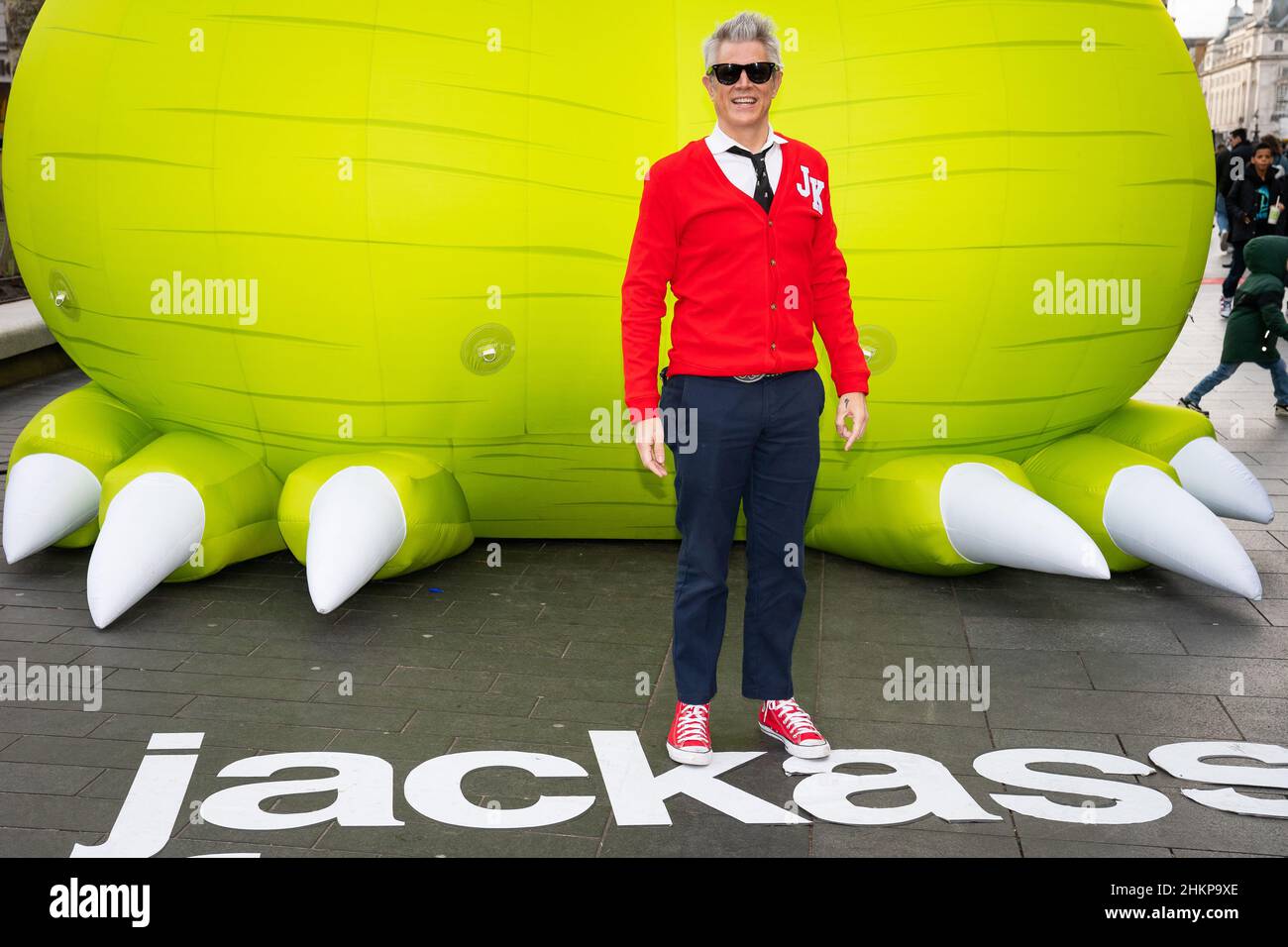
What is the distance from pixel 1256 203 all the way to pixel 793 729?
34.8 ft

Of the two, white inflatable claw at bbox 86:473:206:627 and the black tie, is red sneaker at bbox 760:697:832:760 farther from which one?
white inflatable claw at bbox 86:473:206:627

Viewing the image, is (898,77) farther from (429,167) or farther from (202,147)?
(202,147)

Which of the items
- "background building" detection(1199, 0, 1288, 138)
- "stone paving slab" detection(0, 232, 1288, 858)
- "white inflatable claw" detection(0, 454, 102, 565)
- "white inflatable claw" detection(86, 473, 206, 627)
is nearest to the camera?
"stone paving slab" detection(0, 232, 1288, 858)

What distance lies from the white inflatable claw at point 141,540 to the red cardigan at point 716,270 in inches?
80.2

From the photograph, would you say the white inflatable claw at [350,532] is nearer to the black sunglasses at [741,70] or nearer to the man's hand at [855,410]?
the man's hand at [855,410]

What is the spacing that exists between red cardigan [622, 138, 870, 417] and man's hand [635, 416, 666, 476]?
3cm

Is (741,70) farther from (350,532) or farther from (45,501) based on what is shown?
(45,501)

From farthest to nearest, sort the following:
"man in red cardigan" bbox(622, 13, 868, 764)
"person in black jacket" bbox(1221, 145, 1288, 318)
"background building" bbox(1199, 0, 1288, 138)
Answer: "background building" bbox(1199, 0, 1288, 138)
"person in black jacket" bbox(1221, 145, 1288, 318)
"man in red cardigan" bbox(622, 13, 868, 764)

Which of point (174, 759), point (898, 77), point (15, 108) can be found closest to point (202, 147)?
point (15, 108)

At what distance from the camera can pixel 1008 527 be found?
428 cm

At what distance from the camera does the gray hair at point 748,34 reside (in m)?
3.13

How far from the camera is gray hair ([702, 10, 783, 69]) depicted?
123 inches

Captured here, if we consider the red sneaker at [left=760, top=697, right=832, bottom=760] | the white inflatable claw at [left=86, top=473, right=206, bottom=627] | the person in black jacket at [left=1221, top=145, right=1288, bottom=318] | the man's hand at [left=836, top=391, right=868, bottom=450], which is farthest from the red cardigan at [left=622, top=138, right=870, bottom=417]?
the person in black jacket at [left=1221, top=145, right=1288, bottom=318]

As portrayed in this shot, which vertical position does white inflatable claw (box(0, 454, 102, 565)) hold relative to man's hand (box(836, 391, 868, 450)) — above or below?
below
